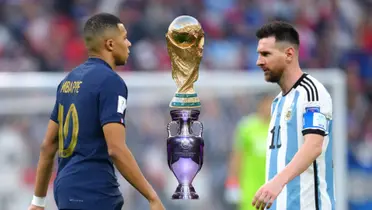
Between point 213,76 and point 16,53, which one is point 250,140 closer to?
point 213,76

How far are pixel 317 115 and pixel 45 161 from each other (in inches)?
59.3

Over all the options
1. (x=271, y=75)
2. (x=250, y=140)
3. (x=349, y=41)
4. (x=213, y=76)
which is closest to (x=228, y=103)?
(x=213, y=76)

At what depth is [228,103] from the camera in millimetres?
12117

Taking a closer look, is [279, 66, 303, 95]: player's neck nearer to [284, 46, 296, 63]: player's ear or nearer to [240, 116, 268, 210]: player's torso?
[284, 46, 296, 63]: player's ear

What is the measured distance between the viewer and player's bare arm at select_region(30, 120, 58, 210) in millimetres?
6117

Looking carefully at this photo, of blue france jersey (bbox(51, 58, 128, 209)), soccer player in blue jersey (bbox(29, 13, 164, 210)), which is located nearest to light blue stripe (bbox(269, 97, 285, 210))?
soccer player in blue jersey (bbox(29, 13, 164, 210))

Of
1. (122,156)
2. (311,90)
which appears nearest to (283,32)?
(311,90)

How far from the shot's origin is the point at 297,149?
19.9 feet

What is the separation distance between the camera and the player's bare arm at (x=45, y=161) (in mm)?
6117

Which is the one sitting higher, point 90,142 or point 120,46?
point 120,46

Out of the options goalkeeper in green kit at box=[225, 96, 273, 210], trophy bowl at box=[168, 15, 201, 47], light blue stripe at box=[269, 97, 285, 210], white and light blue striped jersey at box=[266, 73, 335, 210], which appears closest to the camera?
white and light blue striped jersey at box=[266, 73, 335, 210]

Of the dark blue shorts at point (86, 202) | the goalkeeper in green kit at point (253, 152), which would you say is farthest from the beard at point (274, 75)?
the goalkeeper in green kit at point (253, 152)

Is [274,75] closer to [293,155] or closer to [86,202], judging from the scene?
[293,155]

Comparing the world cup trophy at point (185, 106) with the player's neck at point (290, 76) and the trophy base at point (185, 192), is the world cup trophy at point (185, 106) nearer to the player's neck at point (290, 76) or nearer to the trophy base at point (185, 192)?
the trophy base at point (185, 192)
